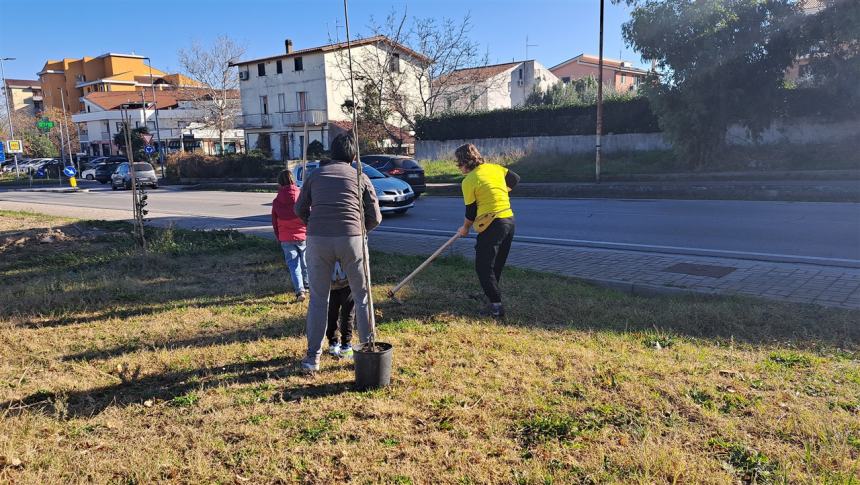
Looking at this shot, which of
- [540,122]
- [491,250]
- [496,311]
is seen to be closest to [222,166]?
[540,122]

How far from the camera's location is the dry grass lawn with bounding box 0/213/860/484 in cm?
299

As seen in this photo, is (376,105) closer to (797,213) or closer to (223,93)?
(223,93)

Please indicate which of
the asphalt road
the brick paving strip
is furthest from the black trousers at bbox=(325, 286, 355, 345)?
the asphalt road

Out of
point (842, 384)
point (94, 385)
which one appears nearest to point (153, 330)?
point (94, 385)

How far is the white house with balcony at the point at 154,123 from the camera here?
198 ft

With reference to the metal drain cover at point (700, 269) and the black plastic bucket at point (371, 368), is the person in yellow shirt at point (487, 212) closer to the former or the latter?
the black plastic bucket at point (371, 368)

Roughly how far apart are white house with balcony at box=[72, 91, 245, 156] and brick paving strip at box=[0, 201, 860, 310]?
163 ft

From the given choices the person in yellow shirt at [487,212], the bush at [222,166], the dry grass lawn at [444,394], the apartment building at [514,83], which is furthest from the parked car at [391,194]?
the apartment building at [514,83]

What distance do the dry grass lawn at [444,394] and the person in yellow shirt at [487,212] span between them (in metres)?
0.41

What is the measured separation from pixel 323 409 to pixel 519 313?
2.60m

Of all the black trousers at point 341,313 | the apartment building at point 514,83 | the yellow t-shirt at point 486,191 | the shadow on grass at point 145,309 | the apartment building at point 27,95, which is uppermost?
the apartment building at point 27,95

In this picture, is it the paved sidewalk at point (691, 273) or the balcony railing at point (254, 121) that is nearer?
the paved sidewalk at point (691, 273)

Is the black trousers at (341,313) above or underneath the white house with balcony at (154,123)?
underneath

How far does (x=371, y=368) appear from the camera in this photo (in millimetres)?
3936
